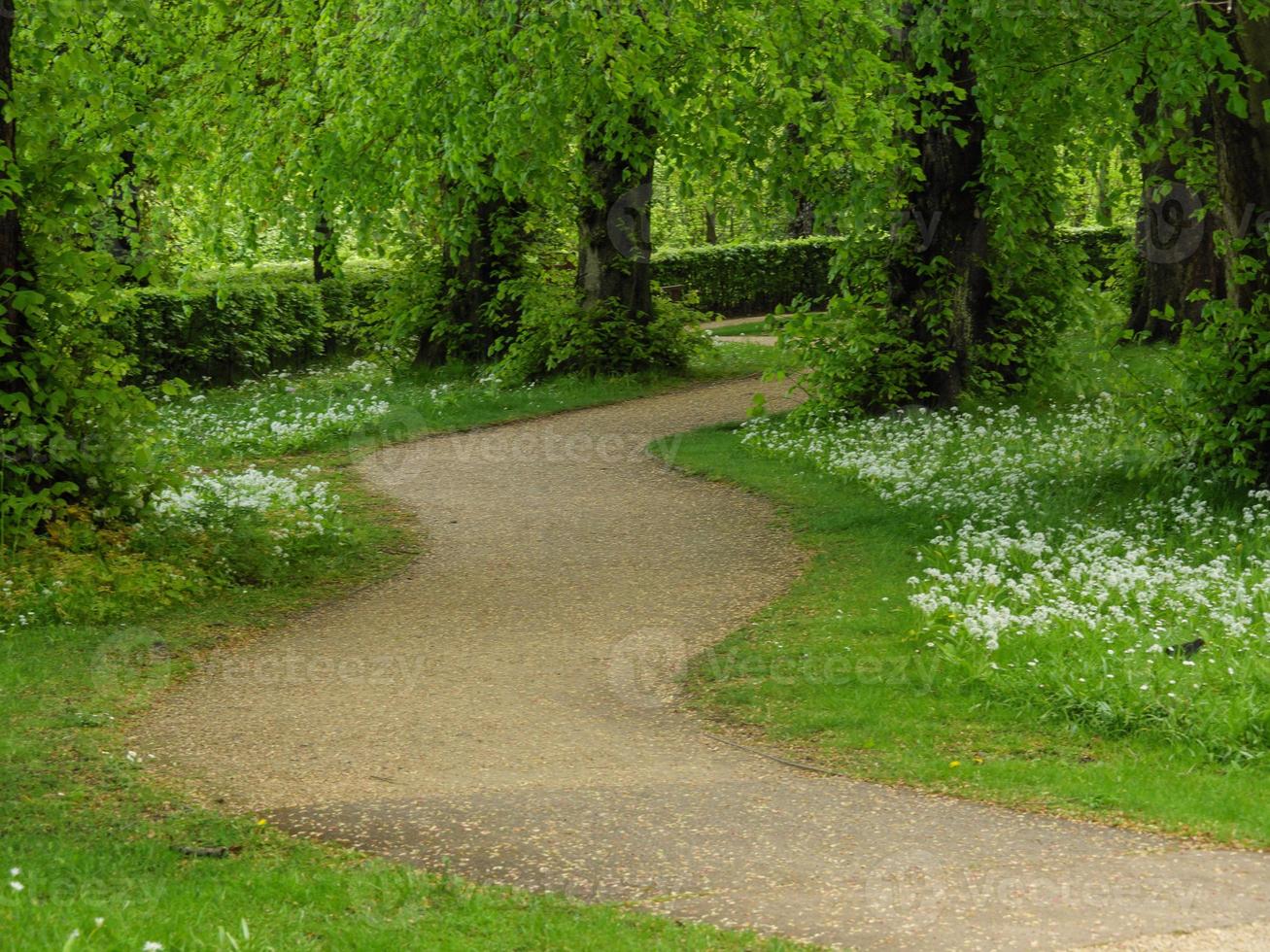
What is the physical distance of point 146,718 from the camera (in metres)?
7.29

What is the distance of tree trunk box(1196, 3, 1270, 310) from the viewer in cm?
995

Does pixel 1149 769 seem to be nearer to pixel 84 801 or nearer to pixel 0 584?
pixel 84 801

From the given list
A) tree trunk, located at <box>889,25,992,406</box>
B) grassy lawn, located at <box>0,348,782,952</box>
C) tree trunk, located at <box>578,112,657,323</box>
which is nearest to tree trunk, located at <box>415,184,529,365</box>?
tree trunk, located at <box>578,112,657,323</box>

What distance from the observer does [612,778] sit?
6.30 metres

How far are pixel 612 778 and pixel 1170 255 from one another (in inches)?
636

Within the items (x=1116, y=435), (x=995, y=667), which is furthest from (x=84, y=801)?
(x=1116, y=435)

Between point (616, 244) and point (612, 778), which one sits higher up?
point (616, 244)

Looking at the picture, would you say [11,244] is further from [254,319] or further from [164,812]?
[254,319]

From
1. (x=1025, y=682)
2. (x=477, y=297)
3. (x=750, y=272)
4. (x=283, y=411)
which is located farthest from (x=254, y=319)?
(x=1025, y=682)

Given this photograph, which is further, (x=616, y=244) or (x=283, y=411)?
(x=616, y=244)

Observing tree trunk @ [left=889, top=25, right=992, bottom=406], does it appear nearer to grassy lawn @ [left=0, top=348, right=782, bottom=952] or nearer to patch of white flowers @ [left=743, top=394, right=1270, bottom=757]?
patch of white flowers @ [left=743, top=394, right=1270, bottom=757]

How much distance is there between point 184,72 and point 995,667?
→ 8402 millimetres

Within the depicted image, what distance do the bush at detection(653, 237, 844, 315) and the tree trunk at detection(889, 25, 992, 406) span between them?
15.8 metres

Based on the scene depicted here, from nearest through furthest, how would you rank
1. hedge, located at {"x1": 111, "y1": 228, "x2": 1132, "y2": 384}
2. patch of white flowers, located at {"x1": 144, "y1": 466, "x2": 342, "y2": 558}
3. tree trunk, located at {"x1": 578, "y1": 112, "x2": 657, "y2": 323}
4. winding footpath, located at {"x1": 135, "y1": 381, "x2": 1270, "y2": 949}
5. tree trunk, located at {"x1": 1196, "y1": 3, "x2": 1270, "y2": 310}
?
winding footpath, located at {"x1": 135, "y1": 381, "x2": 1270, "y2": 949} < tree trunk, located at {"x1": 1196, "y1": 3, "x2": 1270, "y2": 310} < patch of white flowers, located at {"x1": 144, "y1": 466, "x2": 342, "y2": 558} < tree trunk, located at {"x1": 578, "y1": 112, "x2": 657, "y2": 323} < hedge, located at {"x1": 111, "y1": 228, "x2": 1132, "y2": 384}
